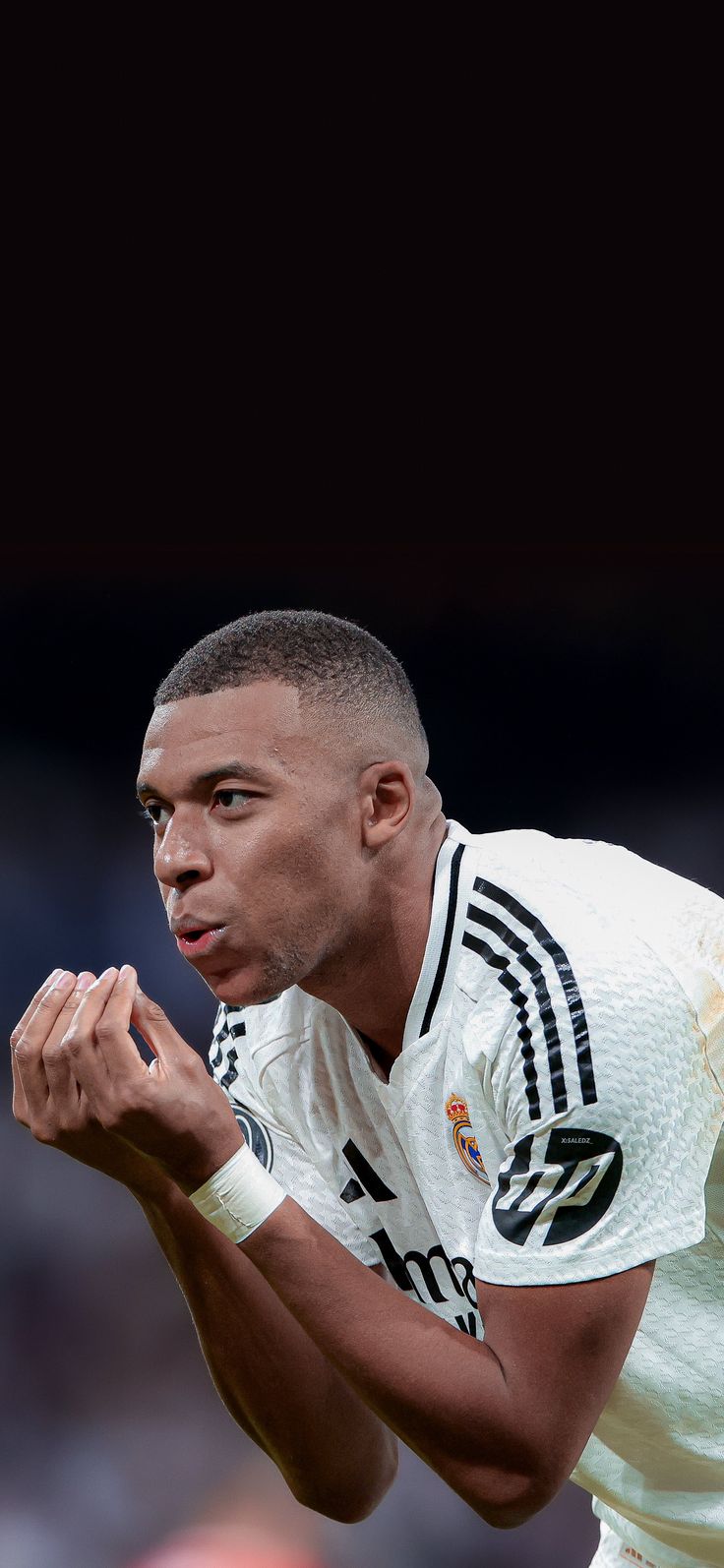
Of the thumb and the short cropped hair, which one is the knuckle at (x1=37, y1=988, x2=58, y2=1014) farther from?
the short cropped hair

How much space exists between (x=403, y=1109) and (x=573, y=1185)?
461 mm

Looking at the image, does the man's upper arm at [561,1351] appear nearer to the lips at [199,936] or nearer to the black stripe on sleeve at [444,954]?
the black stripe on sleeve at [444,954]

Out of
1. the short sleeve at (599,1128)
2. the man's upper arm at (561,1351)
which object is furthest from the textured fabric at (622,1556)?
the short sleeve at (599,1128)

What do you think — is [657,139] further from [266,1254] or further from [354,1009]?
[266,1254]

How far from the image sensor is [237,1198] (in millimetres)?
2061

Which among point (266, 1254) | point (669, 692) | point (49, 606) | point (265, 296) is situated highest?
point (265, 296)

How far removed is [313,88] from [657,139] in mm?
1113

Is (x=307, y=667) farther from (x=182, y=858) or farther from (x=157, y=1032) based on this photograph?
(x=157, y=1032)

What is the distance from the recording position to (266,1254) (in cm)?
206

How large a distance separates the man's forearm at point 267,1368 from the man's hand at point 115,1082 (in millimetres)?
291

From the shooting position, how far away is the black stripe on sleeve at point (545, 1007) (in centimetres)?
199

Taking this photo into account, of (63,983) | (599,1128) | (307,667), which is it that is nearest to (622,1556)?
(599,1128)

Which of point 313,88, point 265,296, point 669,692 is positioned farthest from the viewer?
point 669,692

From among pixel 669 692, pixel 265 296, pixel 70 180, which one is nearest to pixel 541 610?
pixel 669 692
